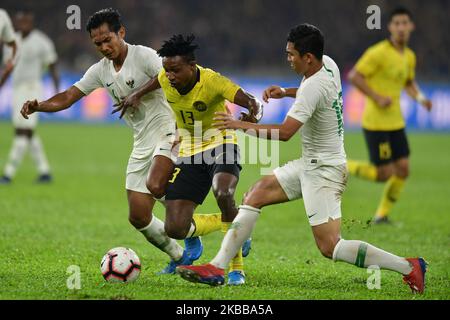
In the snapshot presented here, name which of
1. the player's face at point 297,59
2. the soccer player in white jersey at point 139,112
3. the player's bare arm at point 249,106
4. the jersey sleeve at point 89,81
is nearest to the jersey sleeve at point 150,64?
the soccer player in white jersey at point 139,112

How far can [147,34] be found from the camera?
31.1 m

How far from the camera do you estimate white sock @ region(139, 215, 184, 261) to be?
7.97m

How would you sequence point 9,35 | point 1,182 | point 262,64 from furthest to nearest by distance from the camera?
point 262,64, point 1,182, point 9,35

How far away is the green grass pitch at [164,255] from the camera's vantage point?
7012 mm

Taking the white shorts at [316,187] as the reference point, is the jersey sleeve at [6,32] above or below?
above

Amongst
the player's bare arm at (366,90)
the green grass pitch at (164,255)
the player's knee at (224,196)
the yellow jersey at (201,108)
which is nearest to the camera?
the green grass pitch at (164,255)

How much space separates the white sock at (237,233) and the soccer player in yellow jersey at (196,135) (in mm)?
363

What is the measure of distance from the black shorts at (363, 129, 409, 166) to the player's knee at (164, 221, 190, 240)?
Result: 191 inches

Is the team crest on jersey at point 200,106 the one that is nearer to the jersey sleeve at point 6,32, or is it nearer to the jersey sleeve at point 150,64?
the jersey sleeve at point 150,64

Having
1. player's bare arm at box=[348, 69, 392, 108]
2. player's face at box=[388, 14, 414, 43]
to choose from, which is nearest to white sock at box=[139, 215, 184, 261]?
player's bare arm at box=[348, 69, 392, 108]

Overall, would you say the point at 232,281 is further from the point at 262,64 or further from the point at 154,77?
the point at 262,64
